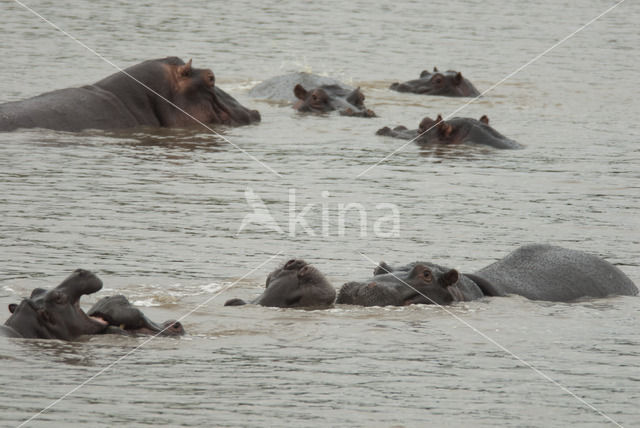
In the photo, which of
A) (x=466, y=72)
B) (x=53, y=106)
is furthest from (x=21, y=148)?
(x=466, y=72)

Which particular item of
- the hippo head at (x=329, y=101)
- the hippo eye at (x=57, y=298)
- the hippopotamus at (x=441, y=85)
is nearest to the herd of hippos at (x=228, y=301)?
the hippo eye at (x=57, y=298)

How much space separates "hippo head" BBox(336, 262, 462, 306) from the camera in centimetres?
849

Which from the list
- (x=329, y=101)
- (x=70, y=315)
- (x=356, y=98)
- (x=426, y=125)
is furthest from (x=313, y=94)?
(x=70, y=315)

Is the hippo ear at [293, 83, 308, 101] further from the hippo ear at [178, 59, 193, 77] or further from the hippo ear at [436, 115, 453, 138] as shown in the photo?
the hippo ear at [436, 115, 453, 138]

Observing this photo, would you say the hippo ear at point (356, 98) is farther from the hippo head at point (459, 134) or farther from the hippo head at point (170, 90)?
the hippo head at point (170, 90)

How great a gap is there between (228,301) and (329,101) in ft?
33.8

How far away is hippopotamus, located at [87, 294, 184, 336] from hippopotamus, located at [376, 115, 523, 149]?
9.02 metres

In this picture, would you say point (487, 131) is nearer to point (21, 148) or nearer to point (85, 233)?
point (21, 148)

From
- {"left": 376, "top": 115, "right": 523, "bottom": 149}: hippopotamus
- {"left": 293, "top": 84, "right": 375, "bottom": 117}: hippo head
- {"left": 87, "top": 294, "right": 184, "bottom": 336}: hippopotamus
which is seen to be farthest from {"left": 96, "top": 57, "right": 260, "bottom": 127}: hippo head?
{"left": 87, "top": 294, "right": 184, "bottom": 336}: hippopotamus

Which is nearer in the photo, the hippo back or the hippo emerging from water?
the hippo emerging from water

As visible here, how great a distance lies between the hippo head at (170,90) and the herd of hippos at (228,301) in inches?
0.5

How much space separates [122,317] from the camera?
730 cm

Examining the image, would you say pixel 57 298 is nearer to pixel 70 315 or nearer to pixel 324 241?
pixel 70 315

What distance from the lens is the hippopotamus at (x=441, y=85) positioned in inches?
792
